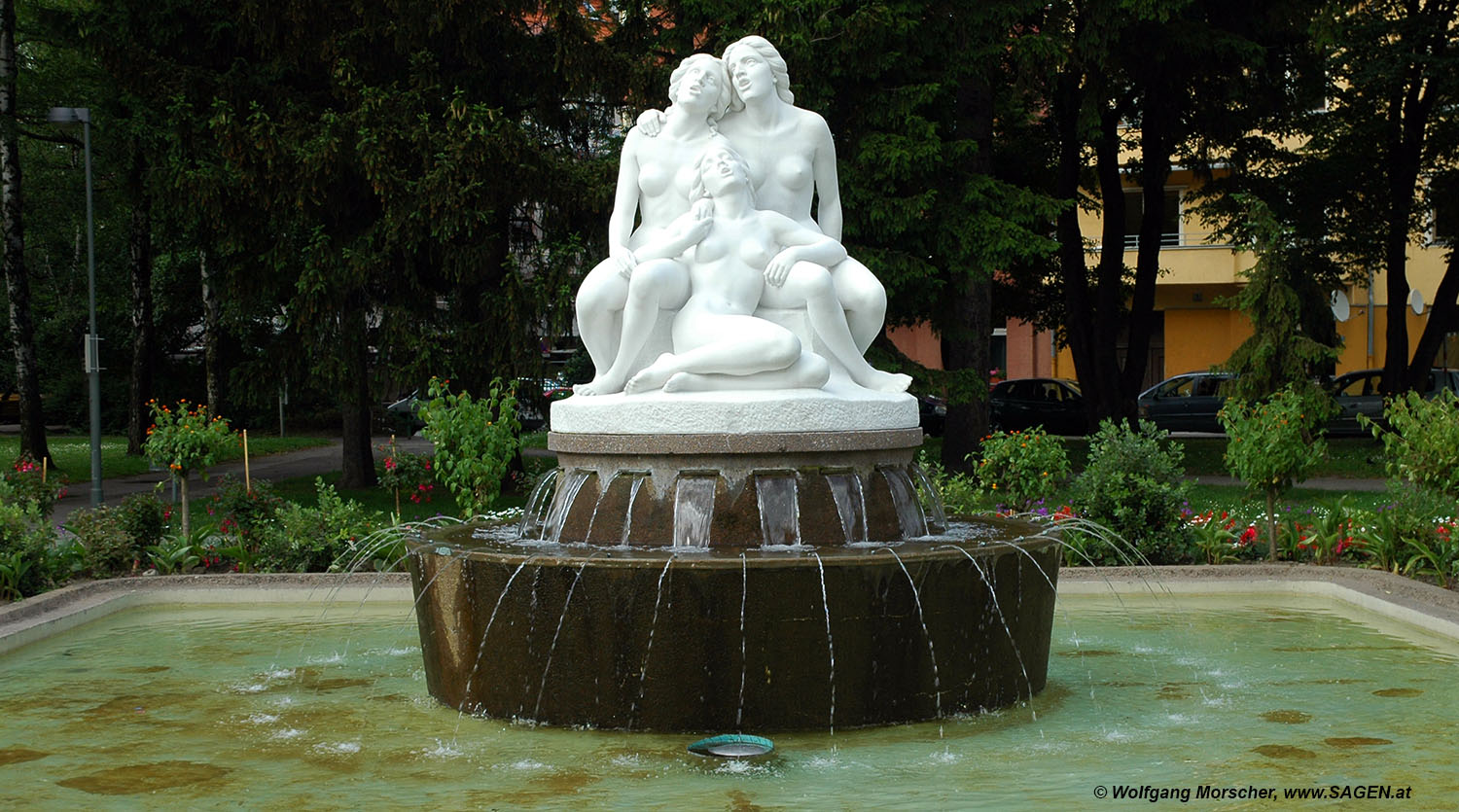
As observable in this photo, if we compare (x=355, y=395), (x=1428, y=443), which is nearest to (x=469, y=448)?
(x=355, y=395)

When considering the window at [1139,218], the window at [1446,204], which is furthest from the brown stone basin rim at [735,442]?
the window at [1139,218]

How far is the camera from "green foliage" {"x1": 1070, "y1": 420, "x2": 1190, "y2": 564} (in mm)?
11156

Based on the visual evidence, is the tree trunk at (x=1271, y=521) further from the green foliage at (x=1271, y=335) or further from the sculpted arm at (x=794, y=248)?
the green foliage at (x=1271, y=335)

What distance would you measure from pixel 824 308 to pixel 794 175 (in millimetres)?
942

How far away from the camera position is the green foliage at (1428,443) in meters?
10.2

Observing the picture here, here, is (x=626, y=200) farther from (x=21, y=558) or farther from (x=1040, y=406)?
(x=1040, y=406)

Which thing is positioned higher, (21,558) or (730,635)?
(730,635)

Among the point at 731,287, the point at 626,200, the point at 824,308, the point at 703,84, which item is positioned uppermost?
the point at 703,84

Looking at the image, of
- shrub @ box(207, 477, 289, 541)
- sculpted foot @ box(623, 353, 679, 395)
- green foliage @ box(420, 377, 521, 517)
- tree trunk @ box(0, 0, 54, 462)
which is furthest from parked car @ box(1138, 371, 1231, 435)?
sculpted foot @ box(623, 353, 679, 395)

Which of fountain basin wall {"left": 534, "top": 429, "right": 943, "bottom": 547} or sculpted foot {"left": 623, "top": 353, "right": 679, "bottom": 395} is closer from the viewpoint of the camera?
fountain basin wall {"left": 534, "top": 429, "right": 943, "bottom": 547}

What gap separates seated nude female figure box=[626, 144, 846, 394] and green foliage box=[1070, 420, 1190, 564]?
168 inches

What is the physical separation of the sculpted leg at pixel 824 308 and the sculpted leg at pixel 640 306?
20.6 inches

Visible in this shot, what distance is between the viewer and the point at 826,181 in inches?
325

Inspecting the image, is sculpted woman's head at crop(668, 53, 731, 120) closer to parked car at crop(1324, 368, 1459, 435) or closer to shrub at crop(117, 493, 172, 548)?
shrub at crop(117, 493, 172, 548)
